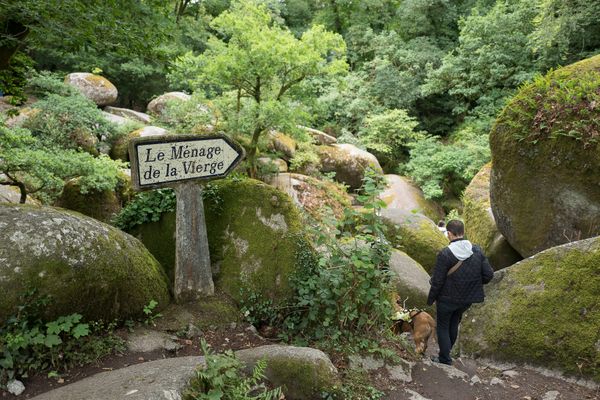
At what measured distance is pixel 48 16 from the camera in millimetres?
3324

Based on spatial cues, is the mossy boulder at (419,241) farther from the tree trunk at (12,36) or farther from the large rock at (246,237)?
the tree trunk at (12,36)

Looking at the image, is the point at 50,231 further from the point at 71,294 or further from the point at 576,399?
the point at 576,399

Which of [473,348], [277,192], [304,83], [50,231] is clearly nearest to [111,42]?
[50,231]

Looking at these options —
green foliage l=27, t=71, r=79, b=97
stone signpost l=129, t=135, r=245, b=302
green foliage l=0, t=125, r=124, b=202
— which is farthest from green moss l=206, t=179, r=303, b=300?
green foliage l=27, t=71, r=79, b=97

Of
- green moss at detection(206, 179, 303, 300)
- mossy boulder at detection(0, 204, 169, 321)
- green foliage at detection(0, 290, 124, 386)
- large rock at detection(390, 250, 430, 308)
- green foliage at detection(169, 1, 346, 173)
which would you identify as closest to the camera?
green foliage at detection(0, 290, 124, 386)

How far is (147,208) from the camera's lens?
4.75m

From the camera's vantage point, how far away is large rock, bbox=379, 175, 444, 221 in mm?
15453

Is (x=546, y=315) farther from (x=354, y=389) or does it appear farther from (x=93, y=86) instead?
(x=93, y=86)

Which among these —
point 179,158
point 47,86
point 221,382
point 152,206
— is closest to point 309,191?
point 47,86

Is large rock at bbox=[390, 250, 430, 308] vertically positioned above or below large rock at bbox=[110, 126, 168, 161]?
below

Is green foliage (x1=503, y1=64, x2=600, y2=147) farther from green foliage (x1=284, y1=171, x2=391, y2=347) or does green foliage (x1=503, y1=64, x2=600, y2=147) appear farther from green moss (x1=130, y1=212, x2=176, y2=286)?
green moss (x1=130, y1=212, x2=176, y2=286)

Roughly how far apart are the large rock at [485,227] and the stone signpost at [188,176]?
5.28m

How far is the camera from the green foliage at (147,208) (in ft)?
15.5

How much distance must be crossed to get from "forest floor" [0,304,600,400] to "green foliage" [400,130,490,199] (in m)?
12.2
